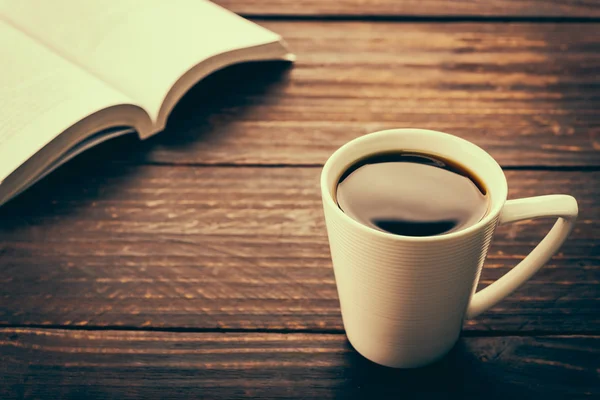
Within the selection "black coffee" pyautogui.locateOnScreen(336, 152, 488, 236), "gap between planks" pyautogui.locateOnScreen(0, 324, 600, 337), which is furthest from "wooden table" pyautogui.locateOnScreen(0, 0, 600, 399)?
"black coffee" pyautogui.locateOnScreen(336, 152, 488, 236)

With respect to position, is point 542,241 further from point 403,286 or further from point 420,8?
point 420,8

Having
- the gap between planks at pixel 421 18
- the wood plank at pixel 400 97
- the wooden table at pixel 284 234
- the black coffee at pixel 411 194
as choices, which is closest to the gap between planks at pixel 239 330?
the wooden table at pixel 284 234

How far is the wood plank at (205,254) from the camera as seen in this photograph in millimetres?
539

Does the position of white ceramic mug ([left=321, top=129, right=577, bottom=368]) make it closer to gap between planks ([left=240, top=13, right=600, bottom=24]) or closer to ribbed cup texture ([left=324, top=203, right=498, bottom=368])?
ribbed cup texture ([left=324, top=203, right=498, bottom=368])

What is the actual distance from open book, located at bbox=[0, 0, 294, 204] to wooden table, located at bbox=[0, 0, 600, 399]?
0.11 feet

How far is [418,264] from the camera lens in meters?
0.39

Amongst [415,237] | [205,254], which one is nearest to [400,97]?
[205,254]

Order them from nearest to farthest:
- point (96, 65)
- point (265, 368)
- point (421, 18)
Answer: point (265, 368) < point (96, 65) < point (421, 18)

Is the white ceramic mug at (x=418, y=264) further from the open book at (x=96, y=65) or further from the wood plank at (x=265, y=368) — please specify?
the open book at (x=96, y=65)

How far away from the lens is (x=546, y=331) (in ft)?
1.70

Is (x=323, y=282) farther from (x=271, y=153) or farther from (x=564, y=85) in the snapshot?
(x=564, y=85)

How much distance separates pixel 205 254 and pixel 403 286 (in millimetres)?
242

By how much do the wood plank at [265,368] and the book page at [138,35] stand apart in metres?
0.31

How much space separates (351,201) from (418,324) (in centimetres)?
10
